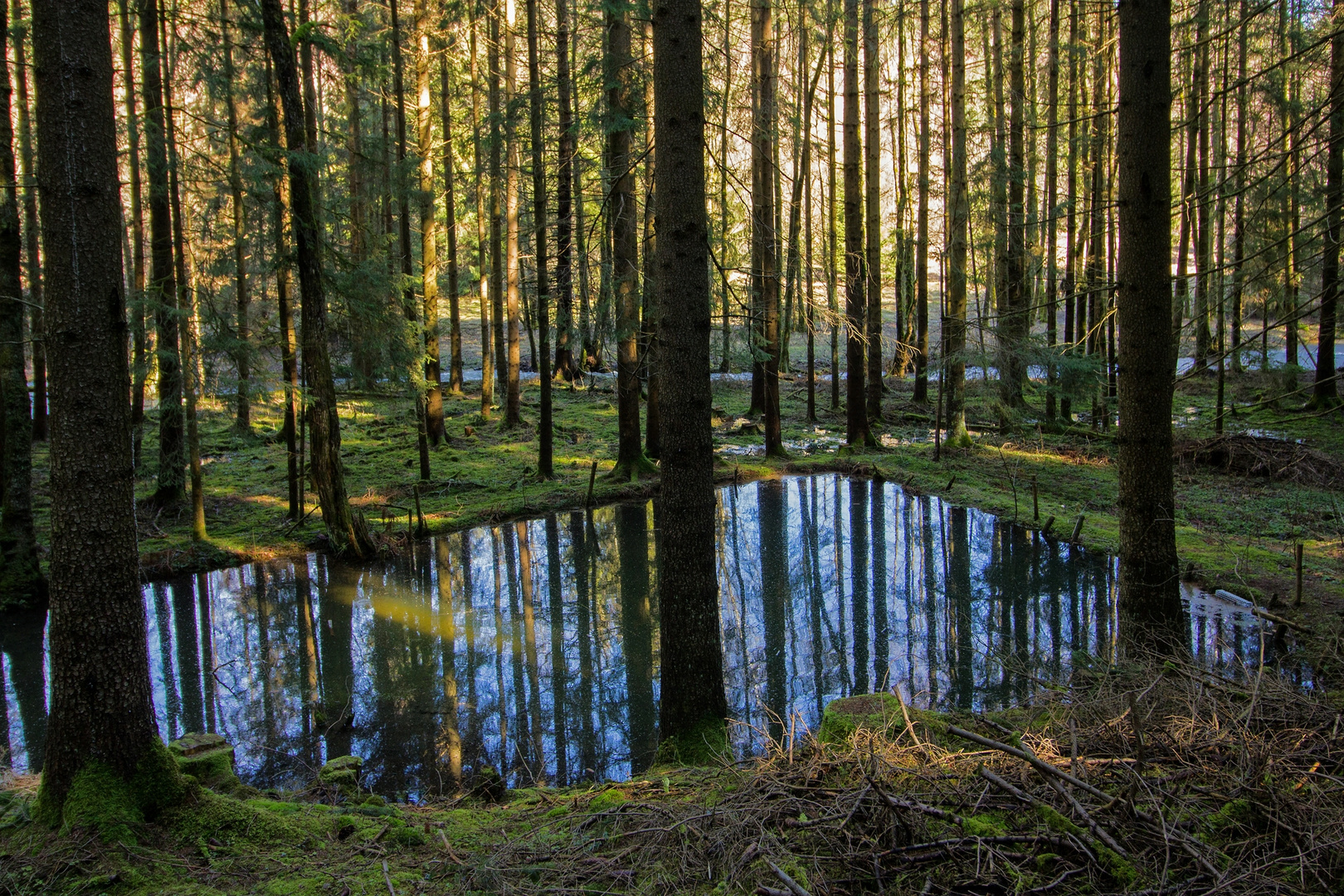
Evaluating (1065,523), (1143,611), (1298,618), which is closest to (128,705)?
(1143,611)

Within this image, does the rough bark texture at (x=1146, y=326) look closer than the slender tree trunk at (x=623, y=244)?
Yes

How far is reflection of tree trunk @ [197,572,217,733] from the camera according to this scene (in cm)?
695

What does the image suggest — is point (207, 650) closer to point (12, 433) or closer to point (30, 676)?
point (30, 676)

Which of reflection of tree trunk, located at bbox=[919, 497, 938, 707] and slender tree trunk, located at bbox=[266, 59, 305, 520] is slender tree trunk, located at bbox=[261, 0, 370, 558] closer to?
slender tree trunk, located at bbox=[266, 59, 305, 520]

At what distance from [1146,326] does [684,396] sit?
362 cm

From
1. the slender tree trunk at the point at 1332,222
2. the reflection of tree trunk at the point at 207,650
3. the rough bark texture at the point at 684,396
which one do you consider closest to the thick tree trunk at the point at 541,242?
the reflection of tree trunk at the point at 207,650

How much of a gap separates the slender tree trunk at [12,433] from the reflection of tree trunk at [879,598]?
989 centimetres

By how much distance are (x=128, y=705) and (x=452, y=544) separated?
838 cm

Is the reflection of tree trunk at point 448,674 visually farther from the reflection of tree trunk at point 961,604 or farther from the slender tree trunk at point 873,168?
the slender tree trunk at point 873,168

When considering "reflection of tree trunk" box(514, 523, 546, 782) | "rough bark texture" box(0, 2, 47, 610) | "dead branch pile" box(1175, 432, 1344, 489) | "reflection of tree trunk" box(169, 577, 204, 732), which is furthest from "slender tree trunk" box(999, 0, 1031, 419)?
"rough bark texture" box(0, 2, 47, 610)

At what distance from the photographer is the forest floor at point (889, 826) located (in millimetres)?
2688

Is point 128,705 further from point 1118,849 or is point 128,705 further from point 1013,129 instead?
point 1013,129

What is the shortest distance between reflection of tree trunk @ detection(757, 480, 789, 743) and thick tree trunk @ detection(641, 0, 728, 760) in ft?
2.09

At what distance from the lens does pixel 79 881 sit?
340 centimetres
